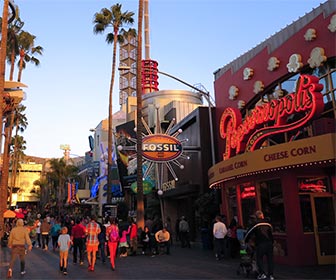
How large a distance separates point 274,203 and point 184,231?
322 inches

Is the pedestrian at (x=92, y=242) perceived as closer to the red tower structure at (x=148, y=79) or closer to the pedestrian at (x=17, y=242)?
the pedestrian at (x=17, y=242)

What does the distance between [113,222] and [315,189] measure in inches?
282

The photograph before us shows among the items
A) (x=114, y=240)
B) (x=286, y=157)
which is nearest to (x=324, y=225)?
(x=286, y=157)

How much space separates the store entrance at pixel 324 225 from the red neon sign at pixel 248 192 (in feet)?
8.66

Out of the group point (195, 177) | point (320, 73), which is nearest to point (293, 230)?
point (320, 73)

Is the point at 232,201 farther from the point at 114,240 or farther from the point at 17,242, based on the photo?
the point at 17,242

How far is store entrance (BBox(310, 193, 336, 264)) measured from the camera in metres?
13.0

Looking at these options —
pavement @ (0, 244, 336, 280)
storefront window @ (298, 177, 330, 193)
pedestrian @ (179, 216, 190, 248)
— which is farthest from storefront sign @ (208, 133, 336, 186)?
pedestrian @ (179, 216, 190, 248)

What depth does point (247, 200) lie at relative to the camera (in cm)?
1622

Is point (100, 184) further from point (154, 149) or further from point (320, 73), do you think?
point (320, 73)

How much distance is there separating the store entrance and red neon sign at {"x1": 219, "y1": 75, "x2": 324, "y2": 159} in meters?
2.66

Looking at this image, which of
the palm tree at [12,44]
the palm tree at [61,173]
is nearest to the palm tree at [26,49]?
the palm tree at [12,44]

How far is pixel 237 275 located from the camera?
11.4 meters

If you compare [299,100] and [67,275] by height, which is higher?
[299,100]
